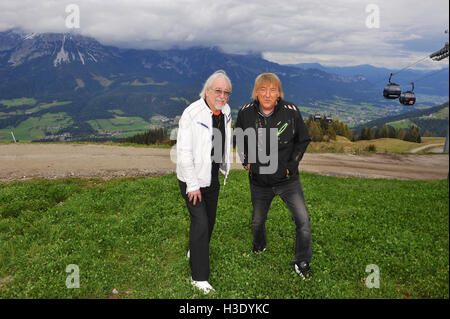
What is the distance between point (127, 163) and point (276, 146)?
14.8 metres

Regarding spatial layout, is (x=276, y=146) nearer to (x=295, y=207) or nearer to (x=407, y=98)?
(x=295, y=207)

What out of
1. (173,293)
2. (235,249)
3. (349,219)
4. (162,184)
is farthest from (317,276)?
(162,184)

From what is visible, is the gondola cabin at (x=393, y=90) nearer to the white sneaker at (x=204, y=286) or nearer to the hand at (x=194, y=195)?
the hand at (x=194, y=195)

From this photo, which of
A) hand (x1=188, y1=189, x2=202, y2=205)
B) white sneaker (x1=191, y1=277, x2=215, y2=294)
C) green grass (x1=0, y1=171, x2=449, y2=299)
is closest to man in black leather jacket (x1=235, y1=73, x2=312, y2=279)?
green grass (x1=0, y1=171, x2=449, y2=299)

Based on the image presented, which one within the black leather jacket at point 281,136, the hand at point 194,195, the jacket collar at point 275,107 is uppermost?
the jacket collar at point 275,107

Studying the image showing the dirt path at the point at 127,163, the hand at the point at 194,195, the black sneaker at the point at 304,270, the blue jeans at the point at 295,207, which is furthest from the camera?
the dirt path at the point at 127,163

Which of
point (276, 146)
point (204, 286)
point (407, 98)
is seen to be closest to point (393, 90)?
point (407, 98)

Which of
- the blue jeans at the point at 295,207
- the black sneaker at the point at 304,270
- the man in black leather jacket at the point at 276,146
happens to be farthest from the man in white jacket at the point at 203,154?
the black sneaker at the point at 304,270

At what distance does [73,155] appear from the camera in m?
19.0

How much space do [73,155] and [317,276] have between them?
19168 millimetres

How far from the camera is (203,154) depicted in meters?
4.88

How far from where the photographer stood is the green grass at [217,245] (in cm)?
548

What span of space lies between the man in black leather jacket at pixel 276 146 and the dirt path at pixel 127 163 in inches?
446
